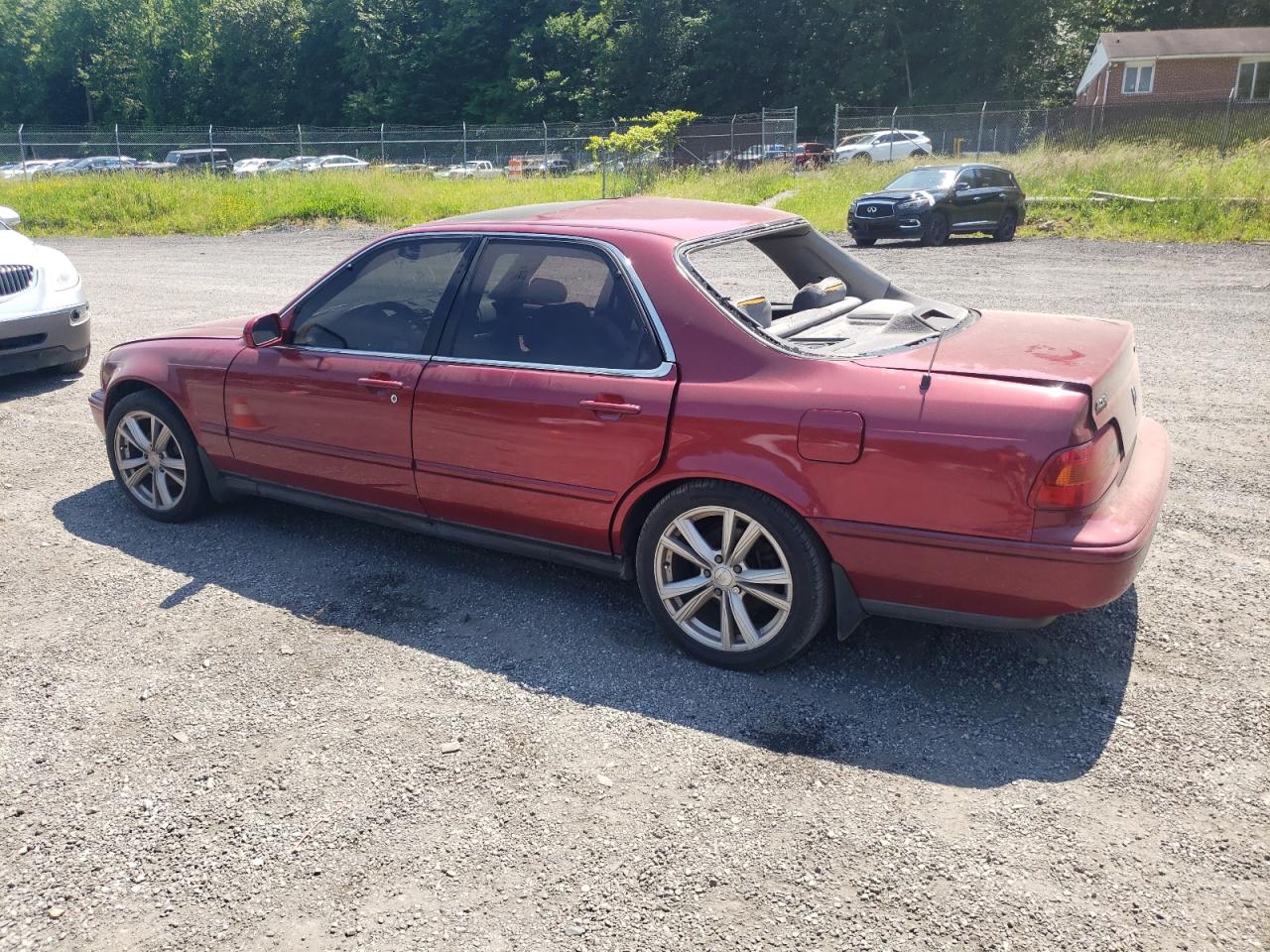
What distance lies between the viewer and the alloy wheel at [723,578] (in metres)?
3.68

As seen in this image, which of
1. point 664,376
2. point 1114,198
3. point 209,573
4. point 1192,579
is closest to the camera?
point 664,376

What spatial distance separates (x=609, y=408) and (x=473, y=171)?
29.4 meters

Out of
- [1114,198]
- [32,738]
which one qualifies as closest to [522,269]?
[32,738]

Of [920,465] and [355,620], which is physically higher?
[920,465]

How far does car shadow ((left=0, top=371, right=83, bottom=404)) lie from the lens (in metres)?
8.50

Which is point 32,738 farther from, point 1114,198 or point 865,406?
point 1114,198

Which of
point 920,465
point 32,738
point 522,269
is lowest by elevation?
point 32,738

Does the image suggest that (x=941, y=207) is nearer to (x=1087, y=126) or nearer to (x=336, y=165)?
(x=1087, y=126)

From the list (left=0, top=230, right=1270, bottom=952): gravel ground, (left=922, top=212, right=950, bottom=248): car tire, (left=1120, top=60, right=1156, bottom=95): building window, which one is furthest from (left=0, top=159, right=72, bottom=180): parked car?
(left=1120, top=60, right=1156, bottom=95): building window

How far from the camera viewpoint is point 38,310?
27.2 feet

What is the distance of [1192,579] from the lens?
4.49m

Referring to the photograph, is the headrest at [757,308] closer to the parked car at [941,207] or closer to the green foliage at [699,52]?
the parked car at [941,207]

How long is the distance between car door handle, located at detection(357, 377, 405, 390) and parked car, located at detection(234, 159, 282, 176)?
26411mm

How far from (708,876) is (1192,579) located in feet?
9.34
